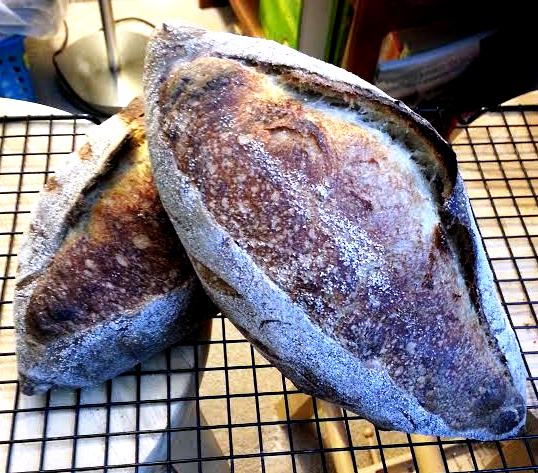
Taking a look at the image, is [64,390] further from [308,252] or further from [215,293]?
[308,252]

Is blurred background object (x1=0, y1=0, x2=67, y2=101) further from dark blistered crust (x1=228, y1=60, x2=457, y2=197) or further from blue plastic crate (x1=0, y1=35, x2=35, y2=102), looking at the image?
dark blistered crust (x1=228, y1=60, x2=457, y2=197)

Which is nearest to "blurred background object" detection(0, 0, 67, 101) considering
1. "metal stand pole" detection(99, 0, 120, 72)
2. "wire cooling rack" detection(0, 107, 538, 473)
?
"metal stand pole" detection(99, 0, 120, 72)

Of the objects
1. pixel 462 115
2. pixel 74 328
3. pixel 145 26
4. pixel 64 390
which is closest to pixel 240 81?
pixel 74 328

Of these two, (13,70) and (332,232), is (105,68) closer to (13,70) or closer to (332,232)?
(13,70)

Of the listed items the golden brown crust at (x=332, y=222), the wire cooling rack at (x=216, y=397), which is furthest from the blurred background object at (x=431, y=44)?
the golden brown crust at (x=332, y=222)

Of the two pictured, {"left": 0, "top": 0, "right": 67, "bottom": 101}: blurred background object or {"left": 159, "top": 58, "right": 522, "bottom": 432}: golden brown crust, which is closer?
{"left": 159, "top": 58, "right": 522, "bottom": 432}: golden brown crust

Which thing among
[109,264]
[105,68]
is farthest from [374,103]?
[105,68]
